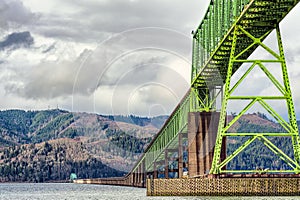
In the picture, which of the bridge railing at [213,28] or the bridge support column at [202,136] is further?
the bridge support column at [202,136]

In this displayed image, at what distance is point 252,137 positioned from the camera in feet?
305

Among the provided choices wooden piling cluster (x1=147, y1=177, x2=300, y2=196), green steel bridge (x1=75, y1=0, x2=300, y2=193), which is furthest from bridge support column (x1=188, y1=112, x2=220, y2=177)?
wooden piling cluster (x1=147, y1=177, x2=300, y2=196)

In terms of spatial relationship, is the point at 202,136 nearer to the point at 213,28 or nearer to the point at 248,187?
the point at 213,28

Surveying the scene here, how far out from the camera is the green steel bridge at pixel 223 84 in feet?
294

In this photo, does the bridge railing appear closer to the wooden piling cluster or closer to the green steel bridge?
the green steel bridge

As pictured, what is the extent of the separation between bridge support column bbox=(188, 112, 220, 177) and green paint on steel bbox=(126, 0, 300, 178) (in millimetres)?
3280

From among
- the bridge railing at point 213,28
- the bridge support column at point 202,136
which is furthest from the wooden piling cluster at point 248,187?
the bridge support column at point 202,136

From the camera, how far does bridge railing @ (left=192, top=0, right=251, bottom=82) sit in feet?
316

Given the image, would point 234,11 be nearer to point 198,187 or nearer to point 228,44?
point 228,44

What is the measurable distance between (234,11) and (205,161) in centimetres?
4326

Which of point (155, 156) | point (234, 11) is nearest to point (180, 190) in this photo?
point (234, 11)

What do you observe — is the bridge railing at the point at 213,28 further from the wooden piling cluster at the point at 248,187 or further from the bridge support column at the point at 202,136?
the wooden piling cluster at the point at 248,187

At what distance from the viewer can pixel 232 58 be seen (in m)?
93.4

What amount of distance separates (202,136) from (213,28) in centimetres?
2420
